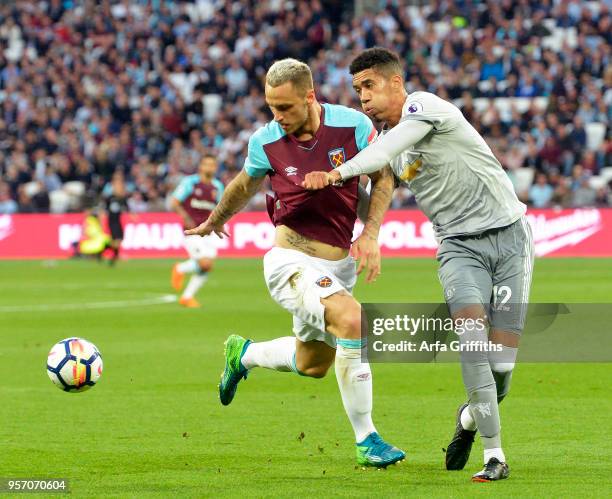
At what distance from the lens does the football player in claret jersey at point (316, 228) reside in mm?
6973

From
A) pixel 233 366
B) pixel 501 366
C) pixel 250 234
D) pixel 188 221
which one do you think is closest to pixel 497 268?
pixel 501 366

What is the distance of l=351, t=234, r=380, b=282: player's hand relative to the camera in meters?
6.70

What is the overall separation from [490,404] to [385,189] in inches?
56.6

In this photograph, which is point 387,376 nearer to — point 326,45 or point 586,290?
point 586,290

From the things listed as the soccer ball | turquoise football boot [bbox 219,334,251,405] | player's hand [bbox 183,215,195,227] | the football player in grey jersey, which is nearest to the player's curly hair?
the football player in grey jersey

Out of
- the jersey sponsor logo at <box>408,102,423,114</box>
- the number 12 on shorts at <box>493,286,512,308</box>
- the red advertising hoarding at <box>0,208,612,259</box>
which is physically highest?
the jersey sponsor logo at <box>408,102,423,114</box>

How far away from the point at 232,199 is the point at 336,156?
2.58ft

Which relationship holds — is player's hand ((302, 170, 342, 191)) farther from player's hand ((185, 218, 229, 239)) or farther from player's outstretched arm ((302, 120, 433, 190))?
player's hand ((185, 218, 229, 239))

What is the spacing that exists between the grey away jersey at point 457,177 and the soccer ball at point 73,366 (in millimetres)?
2662

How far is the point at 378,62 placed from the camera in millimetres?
6848

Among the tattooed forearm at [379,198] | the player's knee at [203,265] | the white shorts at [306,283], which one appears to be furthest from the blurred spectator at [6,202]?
the tattooed forearm at [379,198]

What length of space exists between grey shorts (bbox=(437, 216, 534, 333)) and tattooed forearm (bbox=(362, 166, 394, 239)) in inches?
15.9

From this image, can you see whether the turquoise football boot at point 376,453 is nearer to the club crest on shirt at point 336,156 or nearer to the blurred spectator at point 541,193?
the club crest on shirt at point 336,156

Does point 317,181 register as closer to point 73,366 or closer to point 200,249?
point 73,366
